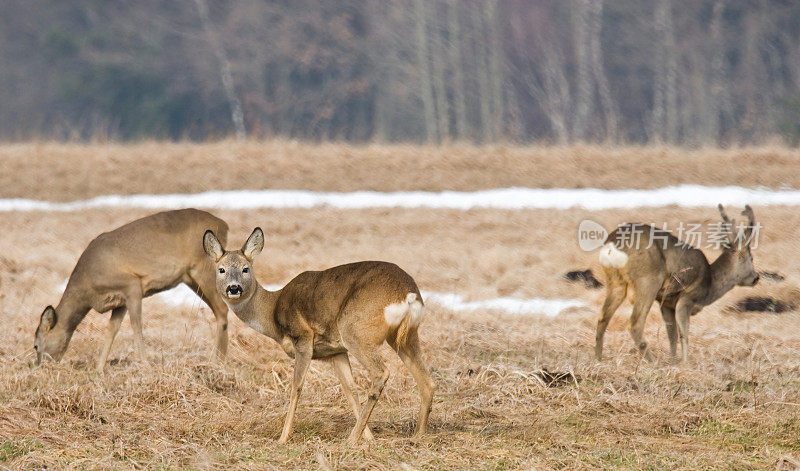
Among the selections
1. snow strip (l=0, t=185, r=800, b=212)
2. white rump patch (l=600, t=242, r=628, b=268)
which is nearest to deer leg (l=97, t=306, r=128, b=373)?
white rump patch (l=600, t=242, r=628, b=268)

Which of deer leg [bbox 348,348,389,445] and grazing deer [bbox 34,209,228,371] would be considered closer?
deer leg [bbox 348,348,389,445]

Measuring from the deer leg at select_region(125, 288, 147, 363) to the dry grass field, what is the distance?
16cm

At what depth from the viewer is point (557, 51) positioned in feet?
133

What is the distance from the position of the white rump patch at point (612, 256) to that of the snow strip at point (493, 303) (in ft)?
6.42

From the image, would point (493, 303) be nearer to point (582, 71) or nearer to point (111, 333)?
point (111, 333)

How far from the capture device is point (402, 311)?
6.55 meters

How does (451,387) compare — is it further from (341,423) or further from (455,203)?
(455,203)

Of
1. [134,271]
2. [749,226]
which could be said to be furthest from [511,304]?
[134,271]

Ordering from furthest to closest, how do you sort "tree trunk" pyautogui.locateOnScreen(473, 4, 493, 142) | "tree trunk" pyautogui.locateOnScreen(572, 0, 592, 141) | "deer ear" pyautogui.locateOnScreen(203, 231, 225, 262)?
"tree trunk" pyautogui.locateOnScreen(572, 0, 592, 141), "tree trunk" pyautogui.locateOnScreen(473, 4, 493, 142), "deer ear" pyautogui.locateOnScreen(203, 231, 225, 262)

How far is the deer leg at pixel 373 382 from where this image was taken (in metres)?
6.49

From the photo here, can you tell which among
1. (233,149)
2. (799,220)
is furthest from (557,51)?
(799,220)

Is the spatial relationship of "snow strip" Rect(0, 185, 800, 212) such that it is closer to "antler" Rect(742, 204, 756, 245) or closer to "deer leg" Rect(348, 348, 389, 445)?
"antler" Rect(742, 204, 756, 245)

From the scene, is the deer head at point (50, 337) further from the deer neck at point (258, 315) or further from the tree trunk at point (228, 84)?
the tree trunk at point (228, 84)

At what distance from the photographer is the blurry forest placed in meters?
37.7
